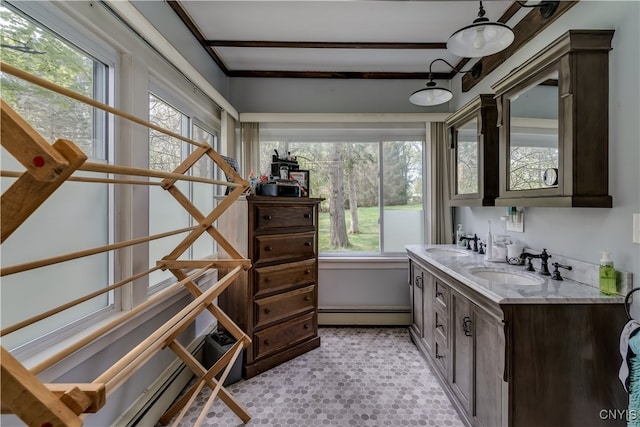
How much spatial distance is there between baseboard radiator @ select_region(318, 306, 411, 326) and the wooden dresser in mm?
524

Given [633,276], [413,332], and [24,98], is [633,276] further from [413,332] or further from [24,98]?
[24,98]

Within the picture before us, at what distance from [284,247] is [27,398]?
1.82m

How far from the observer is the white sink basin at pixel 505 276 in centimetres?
166

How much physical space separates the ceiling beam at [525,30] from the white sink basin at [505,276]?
158cm

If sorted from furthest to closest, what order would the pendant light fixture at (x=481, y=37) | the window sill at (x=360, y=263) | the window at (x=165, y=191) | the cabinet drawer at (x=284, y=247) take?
the window sill at (x=360, y=263) → the cabinet drawer at (x=284, y=247) → the window at (x=165, y=191) → the pendant light fixture at (x=481, y=37)

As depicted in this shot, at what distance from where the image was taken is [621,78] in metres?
1.31

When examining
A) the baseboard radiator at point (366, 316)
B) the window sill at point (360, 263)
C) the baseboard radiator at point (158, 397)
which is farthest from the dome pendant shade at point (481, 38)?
the baseboard radiator at point (158, 397)

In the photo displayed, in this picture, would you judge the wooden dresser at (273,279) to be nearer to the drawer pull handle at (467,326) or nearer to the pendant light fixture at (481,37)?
the drawer pull handle at (467,326)

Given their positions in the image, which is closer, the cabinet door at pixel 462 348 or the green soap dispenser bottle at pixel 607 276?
the green soap dispenser bottle at pixel 607 276

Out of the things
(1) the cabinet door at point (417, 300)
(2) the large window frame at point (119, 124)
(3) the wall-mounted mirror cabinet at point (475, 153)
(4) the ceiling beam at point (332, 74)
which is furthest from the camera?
(4) the ceiling beam at point (332, 74)

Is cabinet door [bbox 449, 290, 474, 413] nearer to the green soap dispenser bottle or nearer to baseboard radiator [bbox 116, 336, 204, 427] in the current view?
the green soap dispenser bottle

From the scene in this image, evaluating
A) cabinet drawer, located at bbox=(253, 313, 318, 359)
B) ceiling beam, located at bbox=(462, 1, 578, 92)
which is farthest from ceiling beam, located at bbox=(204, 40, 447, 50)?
cabinet drawer, located at bbox=(253, 313, 318, 359)

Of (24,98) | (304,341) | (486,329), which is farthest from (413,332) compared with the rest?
(24,98)

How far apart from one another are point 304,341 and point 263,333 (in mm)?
460
